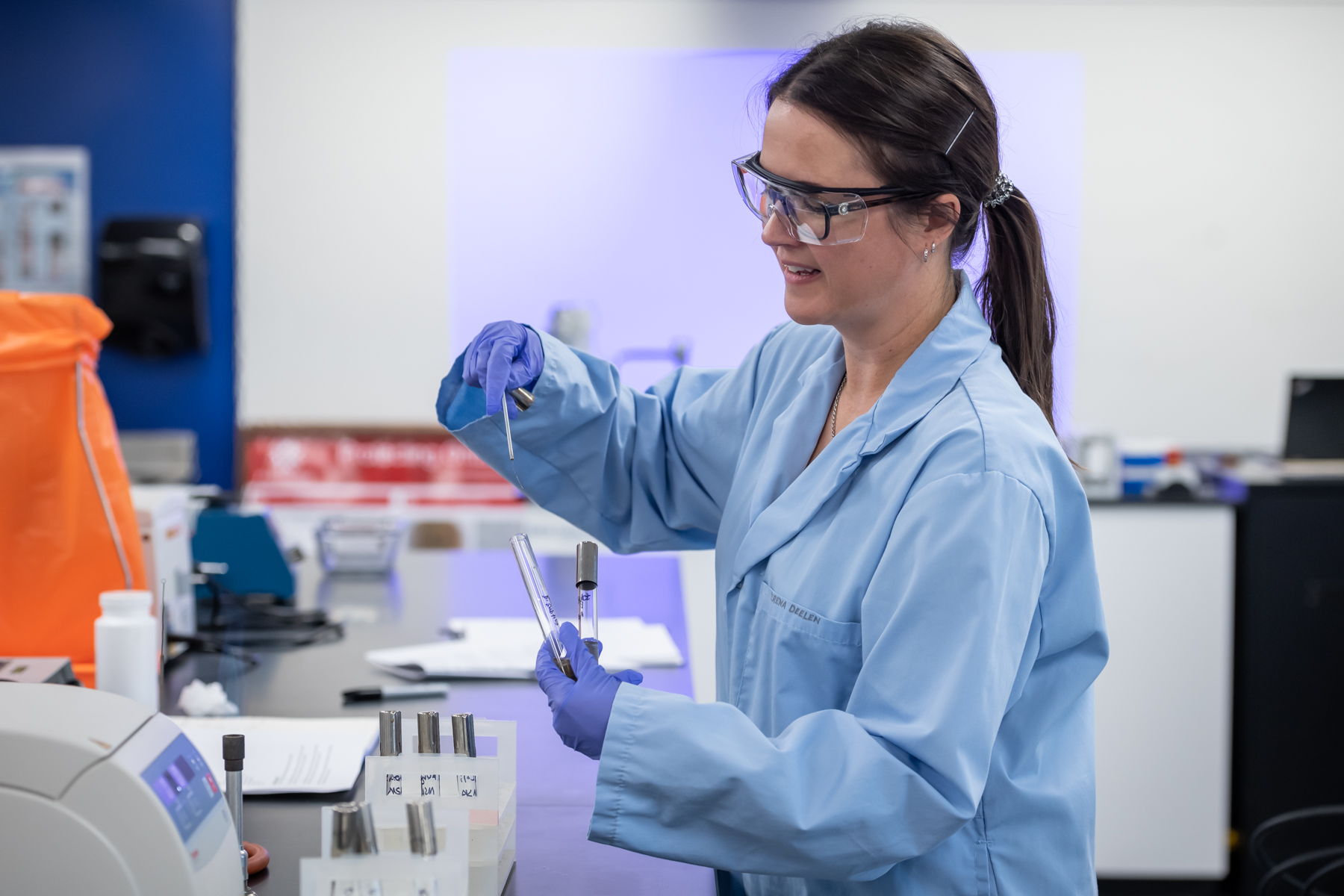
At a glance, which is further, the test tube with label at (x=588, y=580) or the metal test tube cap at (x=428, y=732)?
the test tube with label at (x=588, y=580)

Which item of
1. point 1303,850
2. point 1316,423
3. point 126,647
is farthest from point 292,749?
point 1316,423

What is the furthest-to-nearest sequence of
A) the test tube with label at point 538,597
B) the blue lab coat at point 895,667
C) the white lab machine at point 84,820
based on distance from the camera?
the test tube with label at point 538,597 < the blue lab coat at point 895,667 < the white lab machine at point 84,820

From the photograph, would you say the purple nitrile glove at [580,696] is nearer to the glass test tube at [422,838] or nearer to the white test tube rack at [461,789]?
the white test tube rack at [461,789]

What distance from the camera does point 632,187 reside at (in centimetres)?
404

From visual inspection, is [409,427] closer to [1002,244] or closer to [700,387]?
[700,387]

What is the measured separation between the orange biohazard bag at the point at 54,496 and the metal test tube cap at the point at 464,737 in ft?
2.63

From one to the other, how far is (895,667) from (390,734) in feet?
1.44

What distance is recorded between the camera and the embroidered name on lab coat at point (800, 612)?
1.09 m

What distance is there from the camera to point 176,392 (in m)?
4.12

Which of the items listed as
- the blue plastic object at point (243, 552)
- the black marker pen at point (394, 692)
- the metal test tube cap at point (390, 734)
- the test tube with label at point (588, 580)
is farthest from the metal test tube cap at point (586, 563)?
the blue plastic object at point (243, 552)

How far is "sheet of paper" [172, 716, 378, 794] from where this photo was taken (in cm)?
123

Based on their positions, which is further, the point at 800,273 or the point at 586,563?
the point at 800,273

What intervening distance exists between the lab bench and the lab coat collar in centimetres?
33

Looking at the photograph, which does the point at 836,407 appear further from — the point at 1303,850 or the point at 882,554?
the point at 1303,850
